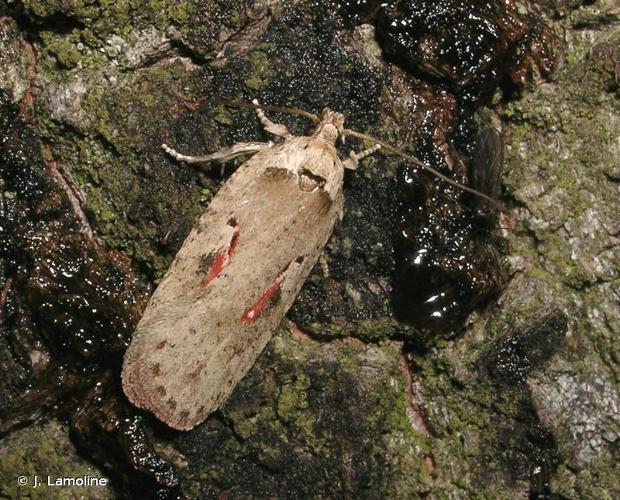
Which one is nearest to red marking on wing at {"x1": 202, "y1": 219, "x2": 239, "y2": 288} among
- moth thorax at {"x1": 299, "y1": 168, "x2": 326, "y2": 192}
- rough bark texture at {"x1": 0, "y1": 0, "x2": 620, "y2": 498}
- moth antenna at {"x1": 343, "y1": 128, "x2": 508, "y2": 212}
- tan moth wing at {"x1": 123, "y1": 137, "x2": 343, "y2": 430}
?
tan moth wing at {"x1": 123, "y1": 137, "x2": 343, "y2": 430}

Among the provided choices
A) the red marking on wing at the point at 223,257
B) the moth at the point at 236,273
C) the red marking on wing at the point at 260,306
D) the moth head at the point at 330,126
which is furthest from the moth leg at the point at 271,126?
the red marking on wing at the point at 260,306

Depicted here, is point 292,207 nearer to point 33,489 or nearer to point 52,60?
point 52,60

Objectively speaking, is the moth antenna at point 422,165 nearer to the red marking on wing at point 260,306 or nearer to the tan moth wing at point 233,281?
the tan moth wing at point 233,281

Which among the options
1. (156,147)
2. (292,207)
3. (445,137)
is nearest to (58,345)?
(156,147)

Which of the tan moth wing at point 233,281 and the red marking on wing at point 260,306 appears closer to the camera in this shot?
the tan moth wing at point 233,281

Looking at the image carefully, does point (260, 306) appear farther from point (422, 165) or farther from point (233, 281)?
point (422, 165)
